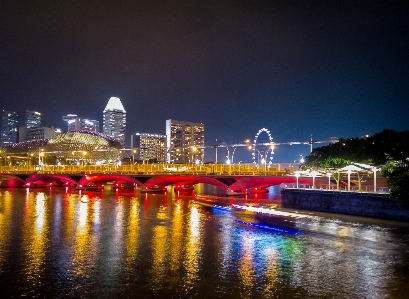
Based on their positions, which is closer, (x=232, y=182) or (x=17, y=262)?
(x=17, y=262)

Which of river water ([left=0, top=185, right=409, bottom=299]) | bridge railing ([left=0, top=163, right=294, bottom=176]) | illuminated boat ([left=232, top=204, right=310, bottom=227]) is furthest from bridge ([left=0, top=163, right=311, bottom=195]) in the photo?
river water ([left=0, top=185, right=409, bottom=299])

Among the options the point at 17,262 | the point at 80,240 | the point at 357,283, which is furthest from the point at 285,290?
the point at 80,240

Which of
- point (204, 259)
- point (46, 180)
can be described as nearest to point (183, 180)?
point (46, 180)

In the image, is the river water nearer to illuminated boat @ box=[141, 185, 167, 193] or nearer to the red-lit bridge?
the red-lit bridge

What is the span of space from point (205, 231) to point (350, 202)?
15.5 meters

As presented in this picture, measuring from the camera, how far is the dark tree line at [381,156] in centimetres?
3238

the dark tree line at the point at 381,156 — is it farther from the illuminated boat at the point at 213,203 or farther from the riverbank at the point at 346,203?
the illuminated boat at the point at 213,203

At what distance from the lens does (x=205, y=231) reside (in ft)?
96.0

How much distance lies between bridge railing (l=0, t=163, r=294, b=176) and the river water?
26.6 meters

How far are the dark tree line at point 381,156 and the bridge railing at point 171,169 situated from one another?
8571 millimetres

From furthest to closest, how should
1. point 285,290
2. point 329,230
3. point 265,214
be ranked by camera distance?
point 265,214
point 329,230
point 285,290

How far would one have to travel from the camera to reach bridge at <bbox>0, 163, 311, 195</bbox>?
2388 inches

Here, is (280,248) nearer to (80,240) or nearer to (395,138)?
(80,240)

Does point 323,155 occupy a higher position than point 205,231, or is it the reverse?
point 323,155
